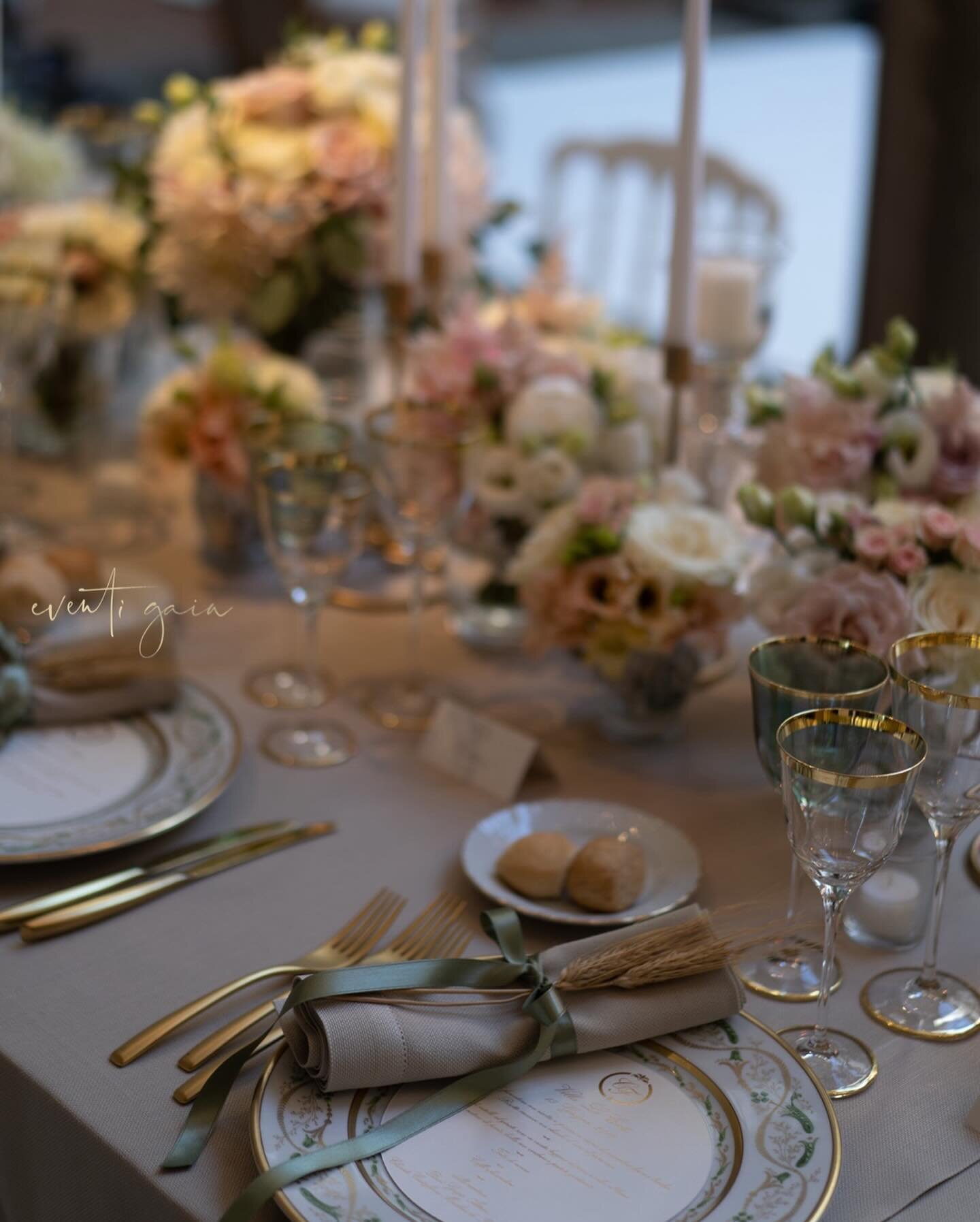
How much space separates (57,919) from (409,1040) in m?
0.30

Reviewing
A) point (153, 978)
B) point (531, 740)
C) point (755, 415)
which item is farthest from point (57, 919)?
point (755, 415)

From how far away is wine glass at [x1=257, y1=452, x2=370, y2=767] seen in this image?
108 cm

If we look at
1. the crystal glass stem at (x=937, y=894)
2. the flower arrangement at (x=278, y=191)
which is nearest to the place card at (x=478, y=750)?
the crystal glass stem at (x=937, y=894)

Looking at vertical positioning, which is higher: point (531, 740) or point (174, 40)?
point (174, 40)

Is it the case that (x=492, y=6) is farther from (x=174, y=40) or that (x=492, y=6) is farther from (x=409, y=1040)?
(x=409, y=1040)

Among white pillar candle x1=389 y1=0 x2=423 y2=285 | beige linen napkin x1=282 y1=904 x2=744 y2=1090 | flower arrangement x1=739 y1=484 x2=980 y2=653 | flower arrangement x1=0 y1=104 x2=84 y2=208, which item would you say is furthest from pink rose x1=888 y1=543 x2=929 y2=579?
flower arrangement x1=0 y1=104 x2=84 y2=208

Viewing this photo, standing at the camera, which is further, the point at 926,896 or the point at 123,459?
the point at 123,459

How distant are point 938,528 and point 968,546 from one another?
3cm

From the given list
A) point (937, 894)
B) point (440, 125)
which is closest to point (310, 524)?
point (937, 894)

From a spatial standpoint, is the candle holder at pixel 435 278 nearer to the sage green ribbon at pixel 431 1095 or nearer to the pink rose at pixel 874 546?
the pink rose at pixel 874 546

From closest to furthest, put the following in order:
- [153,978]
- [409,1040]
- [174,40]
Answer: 1. [409,1040]
2. [153,978]
3. [174,40]

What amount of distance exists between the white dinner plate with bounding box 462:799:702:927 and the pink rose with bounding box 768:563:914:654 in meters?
0.19

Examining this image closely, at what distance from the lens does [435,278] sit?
1626mm

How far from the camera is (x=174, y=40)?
4945 millimetres
